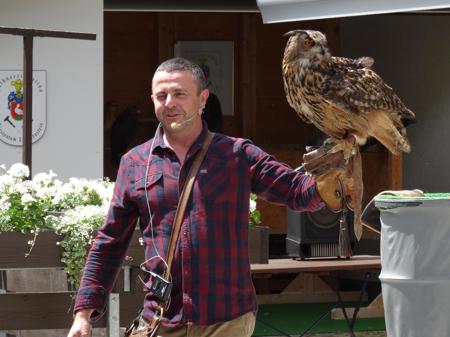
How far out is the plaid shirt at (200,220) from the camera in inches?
147

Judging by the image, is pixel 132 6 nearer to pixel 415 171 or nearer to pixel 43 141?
pixel 43 141

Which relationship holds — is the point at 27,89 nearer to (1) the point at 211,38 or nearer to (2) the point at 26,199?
(2) the point at 26,199

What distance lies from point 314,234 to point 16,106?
2.48 m

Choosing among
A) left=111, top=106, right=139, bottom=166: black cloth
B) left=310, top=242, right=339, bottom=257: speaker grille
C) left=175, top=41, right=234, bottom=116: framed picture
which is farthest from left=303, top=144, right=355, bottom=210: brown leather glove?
left=175, top=41, right=234, bottom=116: framed picture

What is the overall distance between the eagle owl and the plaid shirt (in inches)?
7.7

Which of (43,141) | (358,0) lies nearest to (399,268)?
(358,0)

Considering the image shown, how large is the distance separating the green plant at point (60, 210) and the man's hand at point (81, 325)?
1519 millimetres

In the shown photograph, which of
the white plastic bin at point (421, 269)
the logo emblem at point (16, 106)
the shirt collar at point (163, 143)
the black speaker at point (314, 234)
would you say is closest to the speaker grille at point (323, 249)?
the black speaker at point (314, 234)

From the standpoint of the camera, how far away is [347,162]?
146 inches

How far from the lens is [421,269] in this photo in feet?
12.7

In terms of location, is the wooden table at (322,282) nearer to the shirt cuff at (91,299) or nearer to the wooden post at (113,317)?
the wooden post at (113,317)

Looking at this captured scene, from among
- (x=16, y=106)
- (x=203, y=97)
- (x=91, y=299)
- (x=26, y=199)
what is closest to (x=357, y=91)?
(x=203, y=97)

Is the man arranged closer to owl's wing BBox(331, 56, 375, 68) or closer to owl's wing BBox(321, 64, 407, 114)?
owl's wing BBox(321, 64, 407, 114)

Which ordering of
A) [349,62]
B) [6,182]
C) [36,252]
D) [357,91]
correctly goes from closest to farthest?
[357,91], [349,62], [36,252], [6,182]
